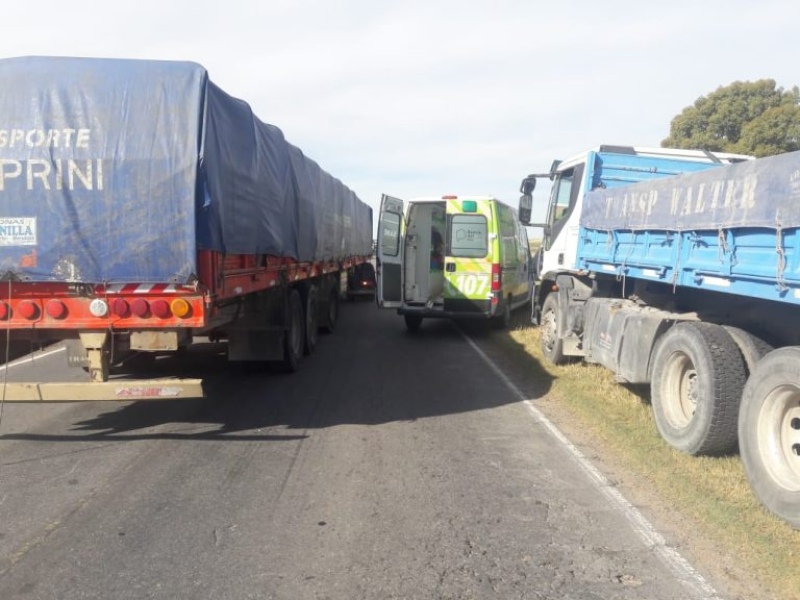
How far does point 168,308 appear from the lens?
17.5ft

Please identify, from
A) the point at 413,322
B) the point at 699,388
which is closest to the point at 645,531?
the point at 699,388

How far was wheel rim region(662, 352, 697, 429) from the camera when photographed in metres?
5.79

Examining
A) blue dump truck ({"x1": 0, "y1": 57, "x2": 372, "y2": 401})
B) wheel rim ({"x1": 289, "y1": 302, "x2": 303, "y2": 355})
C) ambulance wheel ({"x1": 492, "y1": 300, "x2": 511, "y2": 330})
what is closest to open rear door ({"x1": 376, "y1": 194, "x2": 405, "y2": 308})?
ambulance wheel ({"x1": 492, "y1": 300, "x2": 511, "y2": 330})

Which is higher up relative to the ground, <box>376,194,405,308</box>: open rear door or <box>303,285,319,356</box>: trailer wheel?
<box>376,194,405,308</box>: open rear door

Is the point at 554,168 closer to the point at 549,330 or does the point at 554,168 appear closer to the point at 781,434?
the point at 549,330

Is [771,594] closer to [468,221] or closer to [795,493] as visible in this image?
[795,493]

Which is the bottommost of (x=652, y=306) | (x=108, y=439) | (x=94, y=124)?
(x=108, y=439)

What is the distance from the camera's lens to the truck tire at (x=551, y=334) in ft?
31.2

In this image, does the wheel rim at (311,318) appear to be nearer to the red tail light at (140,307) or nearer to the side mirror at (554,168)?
the side mirror at (554,168)

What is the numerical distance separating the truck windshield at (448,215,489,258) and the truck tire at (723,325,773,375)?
6937 millimetres

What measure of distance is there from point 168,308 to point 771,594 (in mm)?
4532

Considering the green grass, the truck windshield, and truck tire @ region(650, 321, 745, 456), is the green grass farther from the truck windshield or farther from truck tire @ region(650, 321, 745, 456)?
the truck windshield

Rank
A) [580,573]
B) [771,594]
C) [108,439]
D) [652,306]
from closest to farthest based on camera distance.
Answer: [771,594]
[580,573]
[108,439]
[652,306]

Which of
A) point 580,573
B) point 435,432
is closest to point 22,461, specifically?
point 435,432
